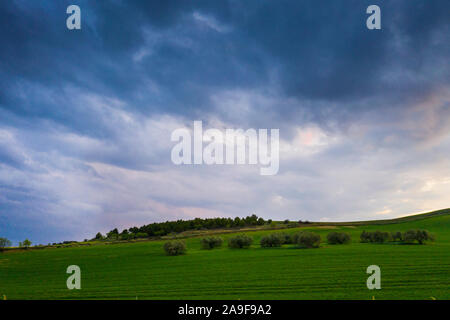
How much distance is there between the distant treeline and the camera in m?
134

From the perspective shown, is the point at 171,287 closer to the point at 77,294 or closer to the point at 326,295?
the point at 77,294

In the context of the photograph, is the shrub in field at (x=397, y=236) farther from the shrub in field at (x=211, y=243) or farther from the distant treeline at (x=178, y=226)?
the distant treeline at (x=178, y=226)

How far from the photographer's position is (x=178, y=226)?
5472 inches

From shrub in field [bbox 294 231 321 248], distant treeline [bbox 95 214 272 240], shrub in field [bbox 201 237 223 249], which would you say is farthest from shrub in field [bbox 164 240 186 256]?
distant treeline [bbox 95 214 272 240]

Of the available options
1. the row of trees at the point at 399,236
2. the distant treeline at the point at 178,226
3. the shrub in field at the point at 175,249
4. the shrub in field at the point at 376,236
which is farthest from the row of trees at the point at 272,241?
the distant treeline at the point at 178,226

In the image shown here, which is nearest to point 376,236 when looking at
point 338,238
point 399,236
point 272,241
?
point 399,236

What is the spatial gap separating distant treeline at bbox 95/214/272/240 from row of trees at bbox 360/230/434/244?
3065 inches

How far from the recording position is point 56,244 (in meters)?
121

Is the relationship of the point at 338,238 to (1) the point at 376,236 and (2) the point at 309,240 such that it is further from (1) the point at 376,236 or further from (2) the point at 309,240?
(2) the point at 309,240

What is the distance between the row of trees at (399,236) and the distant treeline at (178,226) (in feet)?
255

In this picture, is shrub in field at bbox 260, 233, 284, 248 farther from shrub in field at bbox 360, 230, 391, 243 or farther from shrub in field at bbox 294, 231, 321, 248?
shrub in field at bbox 360, 230, 391, 243
